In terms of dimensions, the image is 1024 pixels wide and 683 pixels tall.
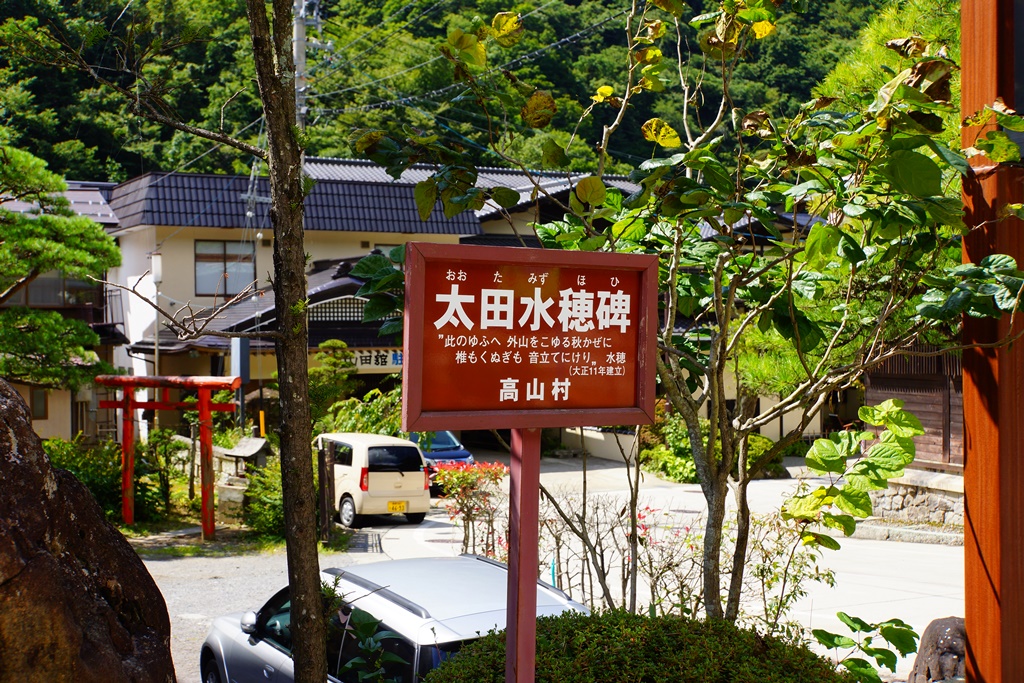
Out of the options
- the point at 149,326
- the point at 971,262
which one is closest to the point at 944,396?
the point at 971,262

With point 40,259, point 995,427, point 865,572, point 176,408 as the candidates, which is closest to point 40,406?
point 176,408

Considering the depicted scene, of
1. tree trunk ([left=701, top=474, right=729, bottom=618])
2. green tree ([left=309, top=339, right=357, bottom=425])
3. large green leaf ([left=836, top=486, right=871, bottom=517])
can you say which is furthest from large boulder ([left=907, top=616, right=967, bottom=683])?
green tree ([left=309, top=339, right=357, bottom=425])

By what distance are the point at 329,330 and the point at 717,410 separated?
17.3 m

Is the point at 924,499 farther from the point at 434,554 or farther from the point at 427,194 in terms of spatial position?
the point at 427,194

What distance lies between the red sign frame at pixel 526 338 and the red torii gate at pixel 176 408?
9.63 meters

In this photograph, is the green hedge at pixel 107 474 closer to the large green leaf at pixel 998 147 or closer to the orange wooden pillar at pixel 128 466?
the orange wooden pillar at pixel 128 466

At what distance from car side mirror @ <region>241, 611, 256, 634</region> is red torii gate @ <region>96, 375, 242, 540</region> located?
6.22 m

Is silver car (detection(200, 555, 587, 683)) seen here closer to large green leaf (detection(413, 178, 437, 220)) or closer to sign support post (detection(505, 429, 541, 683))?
sign support post (detection(505, 429, 541, 683))

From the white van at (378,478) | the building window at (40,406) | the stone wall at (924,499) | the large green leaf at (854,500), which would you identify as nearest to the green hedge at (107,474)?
the white van at (378,478)

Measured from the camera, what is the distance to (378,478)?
15.0 metres

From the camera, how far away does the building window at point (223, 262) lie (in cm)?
2341

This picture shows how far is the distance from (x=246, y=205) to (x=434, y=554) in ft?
44.1

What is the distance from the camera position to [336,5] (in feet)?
126

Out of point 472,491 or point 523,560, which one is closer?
point 523,560
